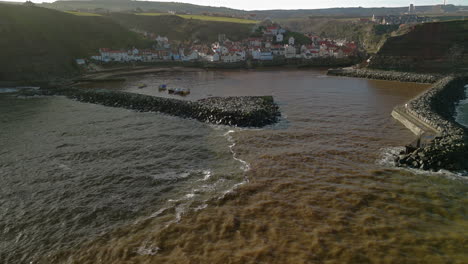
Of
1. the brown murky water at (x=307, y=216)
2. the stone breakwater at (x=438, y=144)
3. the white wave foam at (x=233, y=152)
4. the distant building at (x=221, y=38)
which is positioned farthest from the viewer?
the distant building at (x=221, y=38)

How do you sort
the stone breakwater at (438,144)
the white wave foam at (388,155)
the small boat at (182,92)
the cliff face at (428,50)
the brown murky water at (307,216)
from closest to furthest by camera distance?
the brown murky water at (307,216) → the stone breakwater at (438,144) → the white wave foam at (388,155) → the small boat at (182,92) → the cliff face at (428,50)

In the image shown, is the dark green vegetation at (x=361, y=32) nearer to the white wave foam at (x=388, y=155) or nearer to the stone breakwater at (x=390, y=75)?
the stone breakwater at (x=390, y=75)

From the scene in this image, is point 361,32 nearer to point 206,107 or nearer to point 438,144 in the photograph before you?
point 206,107

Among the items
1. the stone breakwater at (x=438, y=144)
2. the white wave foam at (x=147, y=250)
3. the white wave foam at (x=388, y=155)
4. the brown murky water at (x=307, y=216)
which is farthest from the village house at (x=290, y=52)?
the white wave foam at (x=147, y=250)

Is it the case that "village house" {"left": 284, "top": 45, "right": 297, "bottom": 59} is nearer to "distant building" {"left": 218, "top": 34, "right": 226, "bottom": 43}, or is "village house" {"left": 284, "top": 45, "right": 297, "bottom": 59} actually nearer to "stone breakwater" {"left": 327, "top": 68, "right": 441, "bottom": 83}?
"distant building" {"left": 218, "top": 34, "right": 226, "bottom": 43}

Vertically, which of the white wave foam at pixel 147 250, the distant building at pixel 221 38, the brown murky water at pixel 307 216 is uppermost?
the distant building at pixel 221 38

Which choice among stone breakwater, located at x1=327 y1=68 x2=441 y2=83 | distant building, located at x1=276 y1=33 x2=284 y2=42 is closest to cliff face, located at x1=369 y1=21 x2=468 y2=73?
stone breakwater, located at x1=327 y1=68 x2=441 y2=83
